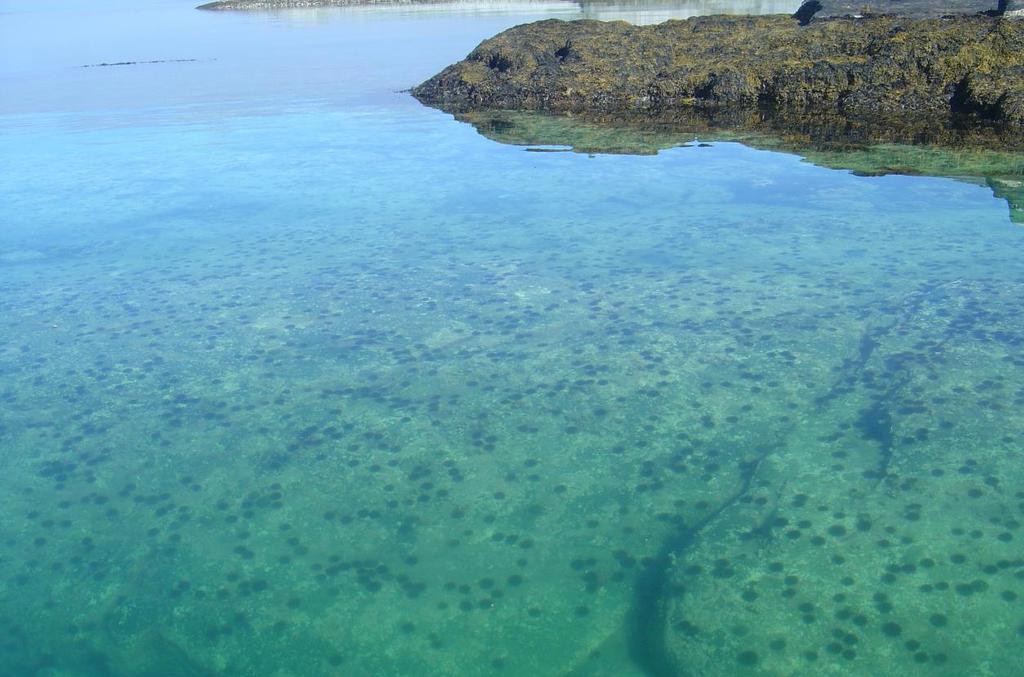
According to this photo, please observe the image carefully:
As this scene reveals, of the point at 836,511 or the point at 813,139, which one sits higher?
the point at 813,139

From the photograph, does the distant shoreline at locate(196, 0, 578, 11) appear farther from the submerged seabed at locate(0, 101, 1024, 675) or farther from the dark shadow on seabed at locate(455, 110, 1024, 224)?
the submerged seabed at locate(0, 101, 1024, 675)

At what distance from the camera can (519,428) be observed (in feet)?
16.8

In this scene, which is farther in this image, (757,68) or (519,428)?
(757,68)

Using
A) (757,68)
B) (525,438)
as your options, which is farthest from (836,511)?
(757,68)

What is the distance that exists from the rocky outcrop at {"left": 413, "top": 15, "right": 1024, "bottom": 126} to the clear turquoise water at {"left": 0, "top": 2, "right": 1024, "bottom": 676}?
3243 mm

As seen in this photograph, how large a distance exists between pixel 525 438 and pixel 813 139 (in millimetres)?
7344

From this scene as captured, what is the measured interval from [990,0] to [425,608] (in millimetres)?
14533

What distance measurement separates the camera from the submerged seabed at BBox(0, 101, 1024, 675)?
3.72 metres

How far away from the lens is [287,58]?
22844 mm

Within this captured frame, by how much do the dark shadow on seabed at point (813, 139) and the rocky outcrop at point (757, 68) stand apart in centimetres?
56

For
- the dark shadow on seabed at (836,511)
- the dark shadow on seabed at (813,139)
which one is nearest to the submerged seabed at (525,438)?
the dark shadow on seabed at (836,511)

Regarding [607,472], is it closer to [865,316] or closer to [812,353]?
[812,353]

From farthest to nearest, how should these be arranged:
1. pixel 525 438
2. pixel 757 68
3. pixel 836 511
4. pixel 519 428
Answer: pixel 757 68 < pixel 519 428 < pixel 525 438 < pixel 836 511

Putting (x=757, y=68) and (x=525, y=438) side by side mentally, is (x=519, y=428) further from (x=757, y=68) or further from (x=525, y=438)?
(x=757, y=68)
